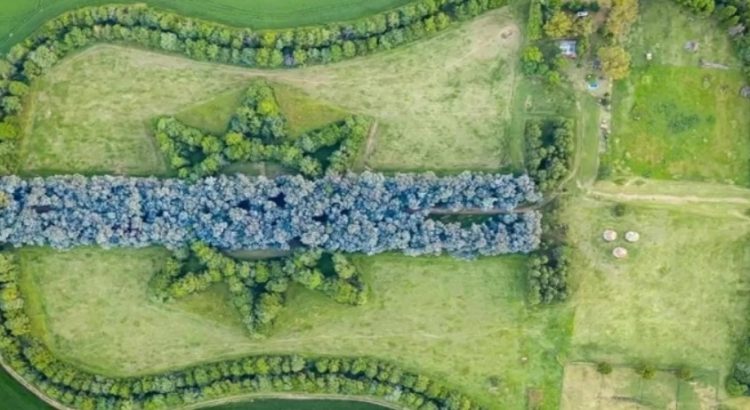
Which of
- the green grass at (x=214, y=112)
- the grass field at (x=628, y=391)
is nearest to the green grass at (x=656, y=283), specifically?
the grass field at (x=628, y=391)

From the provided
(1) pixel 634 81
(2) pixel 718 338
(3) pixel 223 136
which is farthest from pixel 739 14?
(3) pixel 223 136

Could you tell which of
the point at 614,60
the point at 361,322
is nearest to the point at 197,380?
the point at 361,322

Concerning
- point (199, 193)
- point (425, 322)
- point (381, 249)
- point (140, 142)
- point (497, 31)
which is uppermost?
point (497, 31)

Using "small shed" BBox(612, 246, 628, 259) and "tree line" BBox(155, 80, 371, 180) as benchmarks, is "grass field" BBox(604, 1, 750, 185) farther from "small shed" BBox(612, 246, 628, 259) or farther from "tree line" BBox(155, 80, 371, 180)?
"tree line" BBox(155, 80, 371, 180)

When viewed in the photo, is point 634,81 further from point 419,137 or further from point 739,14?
point 419,137

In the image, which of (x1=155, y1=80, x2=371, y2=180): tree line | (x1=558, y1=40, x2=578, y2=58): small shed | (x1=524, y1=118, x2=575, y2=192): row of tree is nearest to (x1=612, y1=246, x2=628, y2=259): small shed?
(x1=524, y1=118, x2=575, y2=192): row of tree

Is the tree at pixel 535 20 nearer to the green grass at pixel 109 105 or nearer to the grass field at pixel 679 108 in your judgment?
the grass field at pixel 679 108
